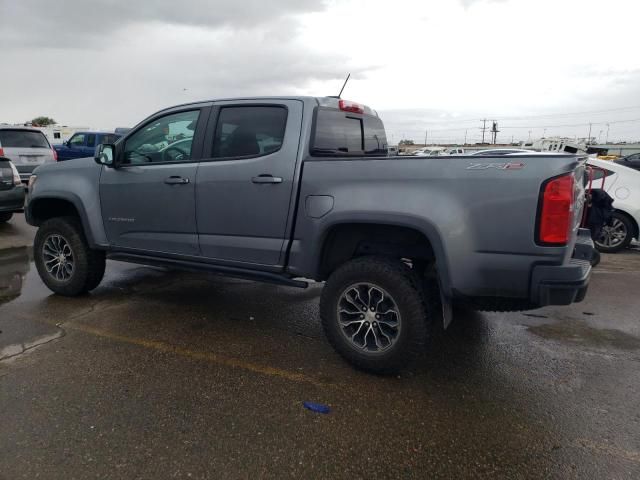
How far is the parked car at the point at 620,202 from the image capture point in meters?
7.78

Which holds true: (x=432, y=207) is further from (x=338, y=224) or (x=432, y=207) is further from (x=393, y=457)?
(x=393, y=457)

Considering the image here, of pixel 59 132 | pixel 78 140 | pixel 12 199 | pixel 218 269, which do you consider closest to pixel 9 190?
pixel 12 199

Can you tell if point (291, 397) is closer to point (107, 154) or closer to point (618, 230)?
point (107, 154)

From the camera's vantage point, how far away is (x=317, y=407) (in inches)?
116

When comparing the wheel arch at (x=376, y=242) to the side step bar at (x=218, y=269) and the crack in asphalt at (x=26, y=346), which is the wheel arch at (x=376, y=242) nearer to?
the side step bar at (x=218, y=269)

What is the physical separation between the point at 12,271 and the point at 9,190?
2.99 metres

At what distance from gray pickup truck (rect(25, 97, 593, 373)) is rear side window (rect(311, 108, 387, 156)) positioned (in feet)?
0.06

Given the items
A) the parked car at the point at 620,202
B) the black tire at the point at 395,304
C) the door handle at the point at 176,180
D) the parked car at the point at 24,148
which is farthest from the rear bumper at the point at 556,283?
the parked car at the point at 24,148

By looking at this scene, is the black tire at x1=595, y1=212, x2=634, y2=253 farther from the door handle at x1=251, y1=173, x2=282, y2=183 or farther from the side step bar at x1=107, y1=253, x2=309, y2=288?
the door handle at x1=251, y1=173, x2=282, y2=183

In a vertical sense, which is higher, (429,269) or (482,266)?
(482,266)

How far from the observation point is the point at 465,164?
9.45 ft

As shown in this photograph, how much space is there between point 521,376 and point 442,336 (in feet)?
2.73

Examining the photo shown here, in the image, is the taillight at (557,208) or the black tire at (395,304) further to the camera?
the black tire at (395,304)

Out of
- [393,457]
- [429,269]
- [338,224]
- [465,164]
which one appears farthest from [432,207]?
[393,457]
